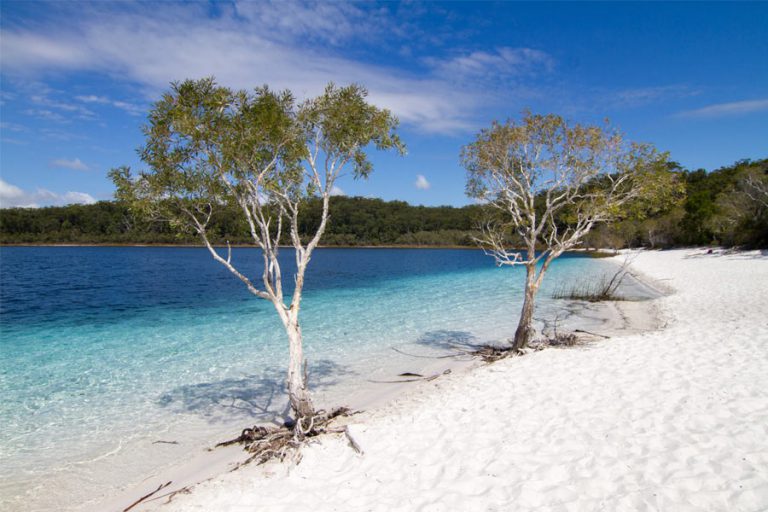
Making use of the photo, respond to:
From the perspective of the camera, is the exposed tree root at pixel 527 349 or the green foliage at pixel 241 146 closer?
the green foliage at pixel 241 146

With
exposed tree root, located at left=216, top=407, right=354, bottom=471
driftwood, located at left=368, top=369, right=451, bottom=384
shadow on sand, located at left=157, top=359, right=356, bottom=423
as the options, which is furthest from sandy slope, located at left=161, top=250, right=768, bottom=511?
shadow on sand, located at left=157, top=359, right=356, bottom=423

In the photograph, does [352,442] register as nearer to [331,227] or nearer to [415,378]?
[415,378]

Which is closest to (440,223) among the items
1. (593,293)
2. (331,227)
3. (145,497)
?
(331,227)

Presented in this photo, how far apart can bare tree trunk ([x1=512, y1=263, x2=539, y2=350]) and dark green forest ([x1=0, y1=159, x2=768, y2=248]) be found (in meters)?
3.25

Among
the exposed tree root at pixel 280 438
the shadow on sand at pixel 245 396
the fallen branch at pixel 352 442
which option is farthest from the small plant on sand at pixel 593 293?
the exposed tree root at pixel 280 438

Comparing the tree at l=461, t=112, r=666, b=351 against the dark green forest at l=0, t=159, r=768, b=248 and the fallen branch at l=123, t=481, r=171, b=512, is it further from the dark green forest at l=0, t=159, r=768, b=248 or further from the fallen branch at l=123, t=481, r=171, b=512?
the fallen branch at l=123, t=481, r=171, b=512

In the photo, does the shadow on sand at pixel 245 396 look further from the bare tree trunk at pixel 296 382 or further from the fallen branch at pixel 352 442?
the fallen branch at pixel 352 442

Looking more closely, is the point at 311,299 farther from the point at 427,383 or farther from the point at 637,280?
the point at 637,280

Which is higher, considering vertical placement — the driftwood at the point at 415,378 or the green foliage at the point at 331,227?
the green foliage at the point at 331,227

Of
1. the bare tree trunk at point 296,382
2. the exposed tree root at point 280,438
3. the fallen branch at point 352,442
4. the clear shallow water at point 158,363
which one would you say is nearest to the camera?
the fallen branch at point 352,442

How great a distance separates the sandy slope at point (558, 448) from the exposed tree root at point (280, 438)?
26 cm

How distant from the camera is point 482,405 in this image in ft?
28.5

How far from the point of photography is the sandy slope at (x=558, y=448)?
5.16 m

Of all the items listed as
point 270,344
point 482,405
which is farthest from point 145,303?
point 482,405
